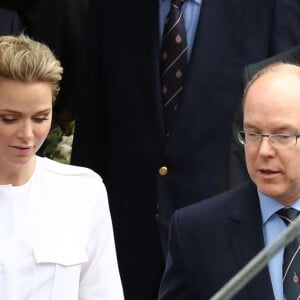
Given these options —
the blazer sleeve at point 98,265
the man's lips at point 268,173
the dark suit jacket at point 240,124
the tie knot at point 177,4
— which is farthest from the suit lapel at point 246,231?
the tie knot at point 177,4

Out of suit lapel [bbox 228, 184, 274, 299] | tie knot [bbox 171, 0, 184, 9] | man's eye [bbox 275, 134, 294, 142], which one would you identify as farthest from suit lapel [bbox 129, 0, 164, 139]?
man's eye [bbox 275, 134, 294, 142]

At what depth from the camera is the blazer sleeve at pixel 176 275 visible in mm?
3779

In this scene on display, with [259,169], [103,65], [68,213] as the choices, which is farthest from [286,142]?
[103,65]

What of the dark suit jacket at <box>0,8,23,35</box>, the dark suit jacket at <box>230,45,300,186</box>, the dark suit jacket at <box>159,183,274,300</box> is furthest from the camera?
the dark suit jacket at <box>0,8,23,35</box>

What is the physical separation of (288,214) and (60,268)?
0.80m

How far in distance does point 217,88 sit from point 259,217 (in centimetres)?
174

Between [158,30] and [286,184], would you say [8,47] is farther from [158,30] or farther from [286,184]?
[158,30]

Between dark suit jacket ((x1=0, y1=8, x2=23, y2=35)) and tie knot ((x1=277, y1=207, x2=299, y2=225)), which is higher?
dark suit jacket ((x1=0, y1=8, x2=23, y2=35))

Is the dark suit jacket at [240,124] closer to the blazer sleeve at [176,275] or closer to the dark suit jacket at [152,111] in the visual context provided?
the dark suit jacket at [152,111]

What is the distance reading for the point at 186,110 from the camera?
5.39 meters

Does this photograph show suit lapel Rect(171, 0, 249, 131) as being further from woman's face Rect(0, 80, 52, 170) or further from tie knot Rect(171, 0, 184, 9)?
woman's face Rect(0, 80, 52, 170)

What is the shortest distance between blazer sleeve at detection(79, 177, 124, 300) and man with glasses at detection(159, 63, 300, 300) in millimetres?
279

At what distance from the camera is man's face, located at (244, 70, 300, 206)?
366 centimetres

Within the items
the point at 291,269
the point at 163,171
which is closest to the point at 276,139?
the point at 291,269
